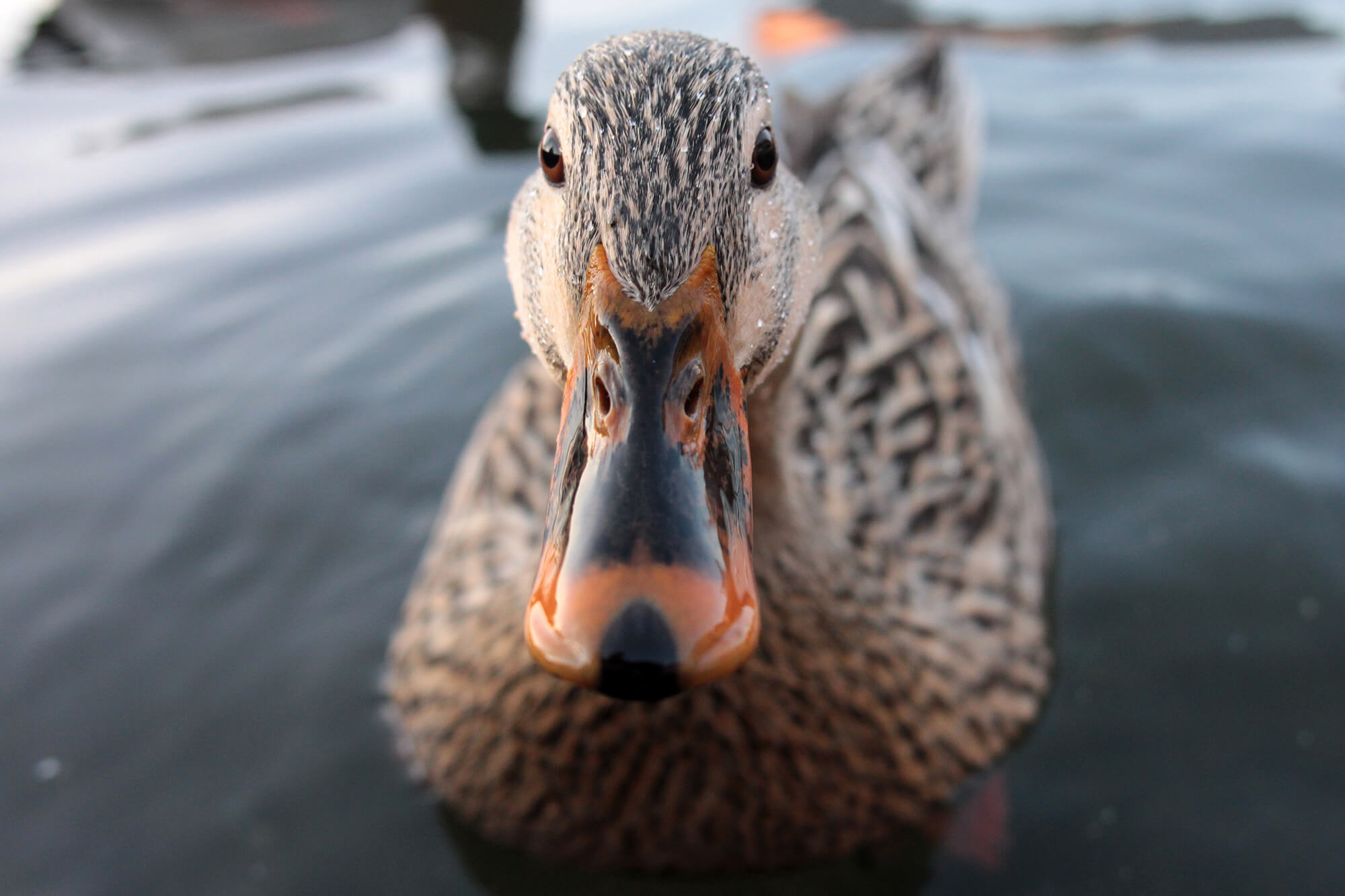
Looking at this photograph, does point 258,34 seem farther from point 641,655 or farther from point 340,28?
point 641,655

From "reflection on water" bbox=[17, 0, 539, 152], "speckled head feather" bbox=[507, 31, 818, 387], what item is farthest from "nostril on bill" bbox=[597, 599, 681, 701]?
"reflection on water" bbox=[17, 0, 539, 152]

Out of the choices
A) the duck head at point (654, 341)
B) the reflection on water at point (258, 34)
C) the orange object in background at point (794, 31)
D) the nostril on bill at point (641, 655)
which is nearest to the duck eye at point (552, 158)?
the duck head at point (654, 341)

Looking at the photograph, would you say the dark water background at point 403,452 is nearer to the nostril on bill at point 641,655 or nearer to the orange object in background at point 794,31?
the orange object in background at point 794,31

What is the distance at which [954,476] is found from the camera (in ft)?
9.32

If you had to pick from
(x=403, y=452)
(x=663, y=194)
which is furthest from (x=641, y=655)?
(x=403, y=452)

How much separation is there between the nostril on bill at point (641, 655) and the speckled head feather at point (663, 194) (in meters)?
0.43

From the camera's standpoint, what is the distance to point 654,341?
1336 millimetres

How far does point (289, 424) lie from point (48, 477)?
833mm

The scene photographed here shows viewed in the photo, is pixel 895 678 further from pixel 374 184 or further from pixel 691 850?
pixel 374 184

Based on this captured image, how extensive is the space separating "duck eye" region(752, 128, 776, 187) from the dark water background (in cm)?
144

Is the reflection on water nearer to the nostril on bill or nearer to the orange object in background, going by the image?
the orange object in background

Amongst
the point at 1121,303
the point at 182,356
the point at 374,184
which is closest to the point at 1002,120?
the point at 1121,303

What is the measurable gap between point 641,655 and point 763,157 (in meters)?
0.80

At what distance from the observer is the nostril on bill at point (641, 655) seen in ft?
3.88
